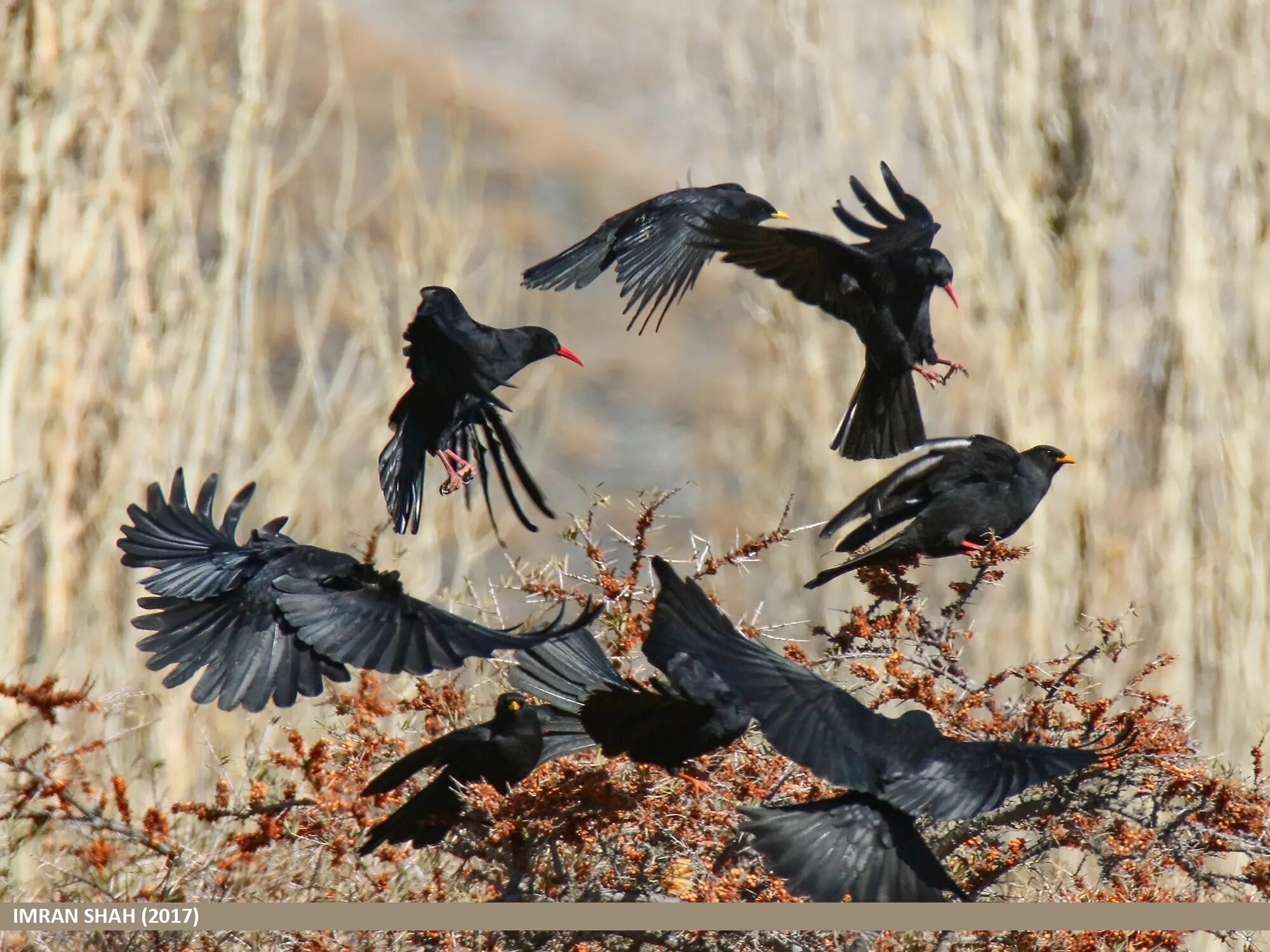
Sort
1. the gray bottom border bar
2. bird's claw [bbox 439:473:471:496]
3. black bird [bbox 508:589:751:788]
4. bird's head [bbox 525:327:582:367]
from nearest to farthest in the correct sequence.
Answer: the gray bottom border bar, black bird [bbox 508:589:751:788], bird's claw [bbox 439:473:471:496], bird's head [bbox 525:327:582:367]

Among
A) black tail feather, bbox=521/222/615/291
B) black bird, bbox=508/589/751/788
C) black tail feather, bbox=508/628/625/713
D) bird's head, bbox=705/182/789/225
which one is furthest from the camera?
bird's head, bbox=705/182/789/225

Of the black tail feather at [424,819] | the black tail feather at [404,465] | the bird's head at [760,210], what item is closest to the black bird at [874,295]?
the bird's head at [760,210]

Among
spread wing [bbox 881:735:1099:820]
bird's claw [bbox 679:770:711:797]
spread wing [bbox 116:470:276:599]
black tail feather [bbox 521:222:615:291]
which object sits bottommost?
bird's claw [bbox 679:770:711:797]

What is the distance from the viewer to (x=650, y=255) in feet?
17.3

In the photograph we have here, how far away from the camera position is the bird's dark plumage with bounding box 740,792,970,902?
354 centimetres

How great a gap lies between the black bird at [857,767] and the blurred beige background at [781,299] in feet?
13.5

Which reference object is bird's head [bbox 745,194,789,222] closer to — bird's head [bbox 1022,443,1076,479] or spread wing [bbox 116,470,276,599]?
bird's head [bbox 1022,443,1076,479]

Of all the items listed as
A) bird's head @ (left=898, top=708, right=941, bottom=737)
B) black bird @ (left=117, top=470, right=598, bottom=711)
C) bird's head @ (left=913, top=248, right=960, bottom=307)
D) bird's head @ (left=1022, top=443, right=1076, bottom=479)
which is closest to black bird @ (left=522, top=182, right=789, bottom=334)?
bird's head @ (left=913, top=248, right=960, bottom=307)

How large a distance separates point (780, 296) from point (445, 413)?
708 cm

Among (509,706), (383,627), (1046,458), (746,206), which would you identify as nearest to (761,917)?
→ (509,706)

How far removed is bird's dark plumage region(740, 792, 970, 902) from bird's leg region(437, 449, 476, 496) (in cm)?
142

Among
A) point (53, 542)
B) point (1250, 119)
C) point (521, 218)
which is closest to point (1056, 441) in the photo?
point (1250, 119)

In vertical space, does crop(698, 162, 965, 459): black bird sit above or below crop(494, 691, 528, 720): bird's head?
above

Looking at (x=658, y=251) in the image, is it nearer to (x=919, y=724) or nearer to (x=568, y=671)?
(x=568, y=671)
